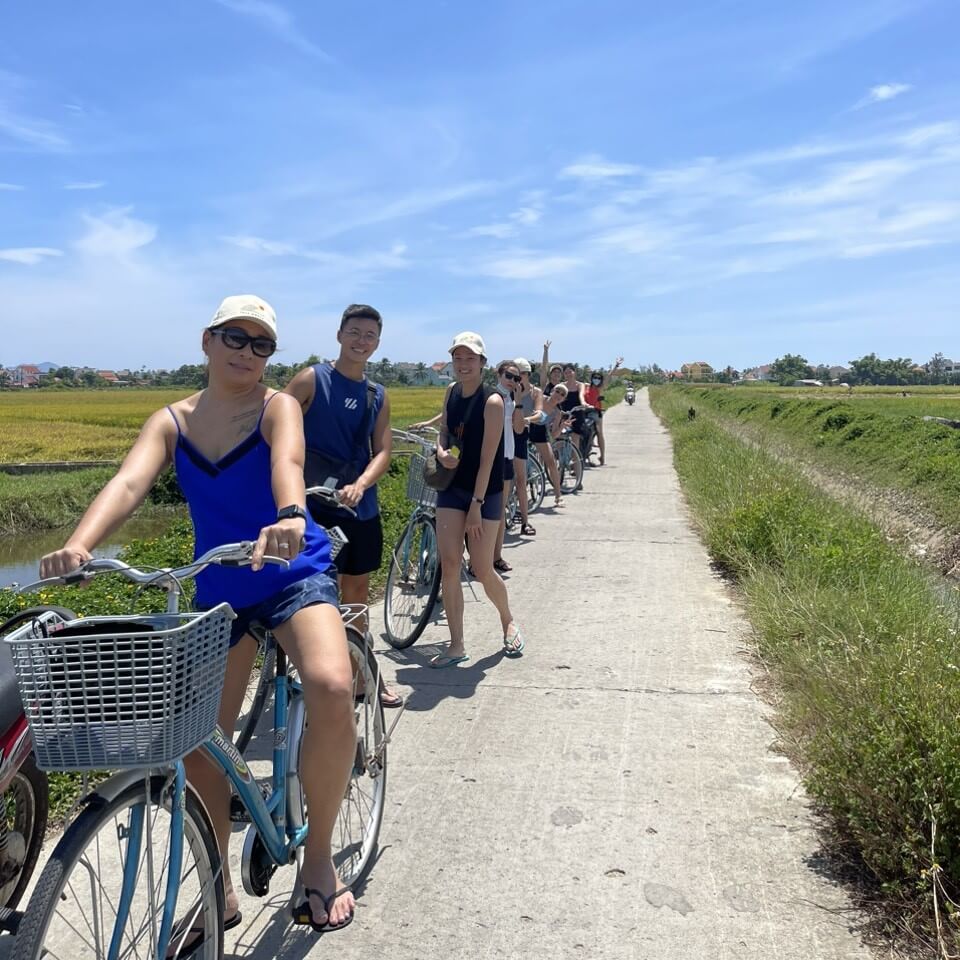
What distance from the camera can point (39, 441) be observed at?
102ft

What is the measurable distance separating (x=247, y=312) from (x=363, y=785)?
1.76 m

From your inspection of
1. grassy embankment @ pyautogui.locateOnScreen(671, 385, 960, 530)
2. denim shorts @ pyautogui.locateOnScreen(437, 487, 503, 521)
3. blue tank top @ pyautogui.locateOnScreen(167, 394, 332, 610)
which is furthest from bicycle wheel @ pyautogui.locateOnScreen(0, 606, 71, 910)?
grassy embankment @ pyautogui.locateOnScreen(671, 385, 960, 530)

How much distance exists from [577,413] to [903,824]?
12015mm

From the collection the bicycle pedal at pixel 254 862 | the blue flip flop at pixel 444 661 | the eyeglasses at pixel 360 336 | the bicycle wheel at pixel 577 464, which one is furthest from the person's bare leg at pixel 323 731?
the bicycle wheel at pixel 577 464

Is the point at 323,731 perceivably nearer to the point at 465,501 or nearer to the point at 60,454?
the point at 465,501

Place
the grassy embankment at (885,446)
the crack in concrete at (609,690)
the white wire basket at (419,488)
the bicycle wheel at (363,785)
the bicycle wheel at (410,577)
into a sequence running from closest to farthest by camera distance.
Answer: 1. the bicycle wheel at (363,785)
2. the crack in concrete at (609,690)
3. the white wire basket at (419,488)
4. the bicycle wheel at (410,577)
5. the grassy embankment at (885,446)

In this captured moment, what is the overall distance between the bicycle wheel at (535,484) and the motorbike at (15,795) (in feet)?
28.4

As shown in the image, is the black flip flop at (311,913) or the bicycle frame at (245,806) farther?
the black flip flop at (311,913)

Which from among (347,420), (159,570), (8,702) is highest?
(347,420)

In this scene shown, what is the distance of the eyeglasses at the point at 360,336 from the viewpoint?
13.8 ft

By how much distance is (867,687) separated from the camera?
12.1 ft

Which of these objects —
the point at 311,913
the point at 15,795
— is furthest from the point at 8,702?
the point at 311,913

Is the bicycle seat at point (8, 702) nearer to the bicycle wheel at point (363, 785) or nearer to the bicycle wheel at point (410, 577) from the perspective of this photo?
the bicycle wheel at point (363, 785)

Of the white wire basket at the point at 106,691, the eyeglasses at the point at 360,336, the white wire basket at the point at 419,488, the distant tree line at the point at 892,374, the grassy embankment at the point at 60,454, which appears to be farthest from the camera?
the distant tree line at the point at 892,374
